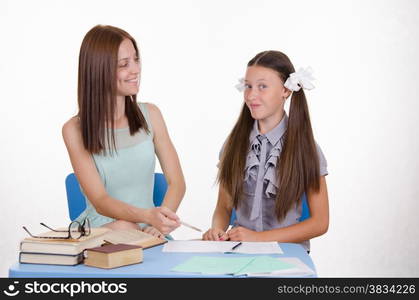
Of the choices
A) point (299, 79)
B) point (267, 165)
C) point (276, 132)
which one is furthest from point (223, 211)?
point (299, 79)

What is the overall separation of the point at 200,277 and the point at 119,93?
4.14ft

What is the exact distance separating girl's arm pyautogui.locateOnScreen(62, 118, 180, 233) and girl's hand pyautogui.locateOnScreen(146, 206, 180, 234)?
5cm

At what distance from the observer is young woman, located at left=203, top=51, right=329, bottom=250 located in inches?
107

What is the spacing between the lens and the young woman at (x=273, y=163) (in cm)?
272

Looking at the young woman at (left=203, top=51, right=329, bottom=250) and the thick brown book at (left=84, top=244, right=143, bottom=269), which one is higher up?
the young woman at (left=203, top=51, right=329, bottom=250)

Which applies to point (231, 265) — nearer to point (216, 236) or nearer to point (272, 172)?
point (216, 236)

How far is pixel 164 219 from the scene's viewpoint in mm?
2451

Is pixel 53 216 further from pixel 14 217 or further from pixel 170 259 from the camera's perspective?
pixel 170 259

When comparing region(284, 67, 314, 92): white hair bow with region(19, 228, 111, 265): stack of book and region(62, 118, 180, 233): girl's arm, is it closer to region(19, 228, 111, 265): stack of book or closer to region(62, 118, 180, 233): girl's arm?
region(62, 118, 180, 233): girl's arm

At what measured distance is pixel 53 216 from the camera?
510 centimetres

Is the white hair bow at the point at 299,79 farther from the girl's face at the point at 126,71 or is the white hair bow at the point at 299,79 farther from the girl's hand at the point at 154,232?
the girl's hand at the point at 154,232

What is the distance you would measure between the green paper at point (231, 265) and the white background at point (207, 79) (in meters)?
2.93

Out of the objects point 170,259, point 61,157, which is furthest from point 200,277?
point 61,157

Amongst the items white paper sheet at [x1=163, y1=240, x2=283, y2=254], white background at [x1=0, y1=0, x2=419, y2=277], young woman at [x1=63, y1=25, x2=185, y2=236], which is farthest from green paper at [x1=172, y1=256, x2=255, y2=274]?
white background at [x1=0, y1=0, x2=419, y2=277]
